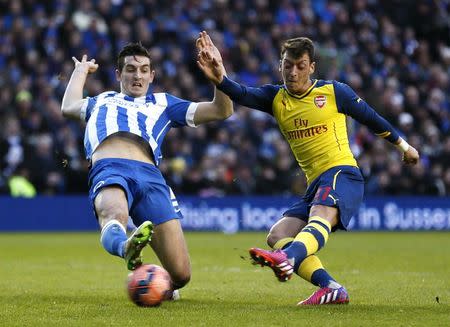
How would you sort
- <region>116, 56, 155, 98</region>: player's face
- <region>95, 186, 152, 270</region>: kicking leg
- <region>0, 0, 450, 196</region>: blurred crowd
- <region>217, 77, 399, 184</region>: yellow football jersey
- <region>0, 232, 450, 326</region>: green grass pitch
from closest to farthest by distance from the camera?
<region>95, 186, 152, 270</region>: kicking leg → <region>0, 232, 450, 326</region>: green grass pitch → <region>217, 77, 399, 184</region>: yellow football jersey → <region>116, 56, 155, 98</region>: player's face → <region>0, 0, 450, 196</region>: blurred crowd

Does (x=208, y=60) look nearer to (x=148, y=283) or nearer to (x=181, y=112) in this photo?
(x=181, y=112)

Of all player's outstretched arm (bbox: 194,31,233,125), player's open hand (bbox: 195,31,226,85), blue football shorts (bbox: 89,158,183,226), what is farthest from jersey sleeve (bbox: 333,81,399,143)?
blue football shorts (bbox: 89,158,183,226)

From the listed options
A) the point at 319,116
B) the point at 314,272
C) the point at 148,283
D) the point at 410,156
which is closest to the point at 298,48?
the point at 319,116

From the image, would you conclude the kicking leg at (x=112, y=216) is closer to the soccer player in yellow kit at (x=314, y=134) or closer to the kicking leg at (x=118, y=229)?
the kicking leg at (x=118, y=229)

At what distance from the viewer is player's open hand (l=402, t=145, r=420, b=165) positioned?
867cm

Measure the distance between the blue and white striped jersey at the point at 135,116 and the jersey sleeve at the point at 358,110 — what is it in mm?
1313

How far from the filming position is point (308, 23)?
83.3ft

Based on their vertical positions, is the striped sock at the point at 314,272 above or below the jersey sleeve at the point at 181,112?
below

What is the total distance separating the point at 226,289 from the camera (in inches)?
397

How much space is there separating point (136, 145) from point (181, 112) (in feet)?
1.92

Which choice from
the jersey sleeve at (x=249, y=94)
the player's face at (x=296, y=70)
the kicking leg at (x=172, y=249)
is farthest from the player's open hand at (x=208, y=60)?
the kicking leg at (x=172, y=249)

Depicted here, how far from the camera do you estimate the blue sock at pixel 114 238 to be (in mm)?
7501

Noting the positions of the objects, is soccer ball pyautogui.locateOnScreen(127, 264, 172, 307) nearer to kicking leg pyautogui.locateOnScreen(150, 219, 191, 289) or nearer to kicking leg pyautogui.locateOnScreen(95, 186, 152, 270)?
kicking leg pyautogui.locateOnScreen(95, 186, 152, 270)

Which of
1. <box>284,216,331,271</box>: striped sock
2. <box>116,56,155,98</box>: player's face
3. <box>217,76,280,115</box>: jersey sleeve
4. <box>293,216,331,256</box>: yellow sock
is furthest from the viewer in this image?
<box>116,56,155,98</box>: player's face
